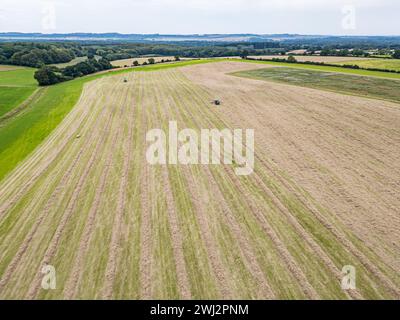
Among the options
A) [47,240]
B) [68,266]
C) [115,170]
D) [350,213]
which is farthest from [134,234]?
[350,213]

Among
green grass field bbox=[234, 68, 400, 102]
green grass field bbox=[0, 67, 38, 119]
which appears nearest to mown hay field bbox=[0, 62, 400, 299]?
green grass field bbox=[234, 68, 400, 102]

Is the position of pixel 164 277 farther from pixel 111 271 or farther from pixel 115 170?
pixel 115 170

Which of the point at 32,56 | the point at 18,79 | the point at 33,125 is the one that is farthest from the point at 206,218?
the point at 32,56

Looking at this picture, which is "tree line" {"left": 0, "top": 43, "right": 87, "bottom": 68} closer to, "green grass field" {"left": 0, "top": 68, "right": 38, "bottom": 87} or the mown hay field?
"green grass field" {"left": 0, "top": 68, "right": 38, "bottom": 87}

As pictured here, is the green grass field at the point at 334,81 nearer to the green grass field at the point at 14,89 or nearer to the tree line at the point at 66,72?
the tree line at the point at 66,72

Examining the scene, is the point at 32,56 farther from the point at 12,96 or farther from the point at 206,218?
the point at 206,218
